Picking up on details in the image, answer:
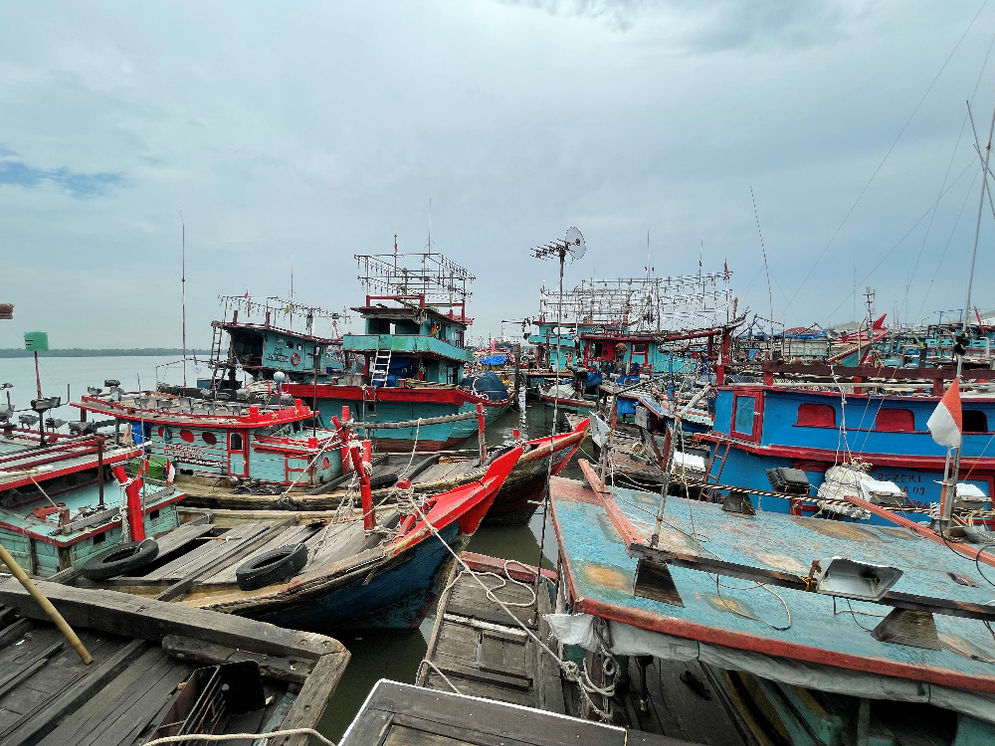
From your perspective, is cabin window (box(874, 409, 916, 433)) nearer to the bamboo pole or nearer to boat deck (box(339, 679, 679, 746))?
boat deck (box(339, 679, 679, 746))

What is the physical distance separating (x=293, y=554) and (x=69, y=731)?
176 inches

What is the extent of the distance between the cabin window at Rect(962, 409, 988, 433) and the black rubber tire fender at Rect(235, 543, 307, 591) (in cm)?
1538

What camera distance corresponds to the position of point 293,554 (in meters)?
7.33

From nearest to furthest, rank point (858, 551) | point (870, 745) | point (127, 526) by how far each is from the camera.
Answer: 1. point (870, 745)
2. point (858, 551)
3. point (127, 526)

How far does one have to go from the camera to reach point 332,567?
23.8 ft

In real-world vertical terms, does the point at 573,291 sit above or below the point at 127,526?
above

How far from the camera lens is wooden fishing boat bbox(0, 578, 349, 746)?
2963 millimetres

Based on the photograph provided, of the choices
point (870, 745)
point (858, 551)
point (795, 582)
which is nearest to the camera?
point (795, 582)

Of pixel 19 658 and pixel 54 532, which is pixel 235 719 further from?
pixel 54 532

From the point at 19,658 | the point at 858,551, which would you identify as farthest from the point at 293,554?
the point at 858,551

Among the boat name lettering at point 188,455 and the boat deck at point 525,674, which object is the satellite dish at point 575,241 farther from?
the boat name lettering at point 188,455

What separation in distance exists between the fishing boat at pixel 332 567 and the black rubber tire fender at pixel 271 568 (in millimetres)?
17

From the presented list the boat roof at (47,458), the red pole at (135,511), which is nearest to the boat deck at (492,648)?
the red pole at (135,511)

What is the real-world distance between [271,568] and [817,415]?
12.8 metres
